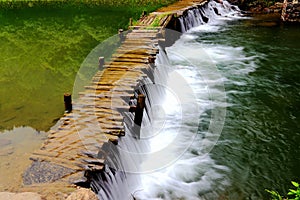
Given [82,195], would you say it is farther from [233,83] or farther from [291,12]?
[291,12]

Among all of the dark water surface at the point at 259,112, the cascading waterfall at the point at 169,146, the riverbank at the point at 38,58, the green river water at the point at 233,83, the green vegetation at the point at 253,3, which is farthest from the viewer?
the green vegetation at the point at 253,3

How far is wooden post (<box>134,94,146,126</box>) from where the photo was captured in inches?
350

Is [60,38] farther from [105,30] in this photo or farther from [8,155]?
[8,155]

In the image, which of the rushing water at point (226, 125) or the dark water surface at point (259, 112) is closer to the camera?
the rushing water at point (226, 125)

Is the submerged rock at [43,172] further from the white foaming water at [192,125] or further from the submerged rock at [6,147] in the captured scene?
the submerged rock at [6,147]

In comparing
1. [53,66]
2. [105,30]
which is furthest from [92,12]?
[53,66]

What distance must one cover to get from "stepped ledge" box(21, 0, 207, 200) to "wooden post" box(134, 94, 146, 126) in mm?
403

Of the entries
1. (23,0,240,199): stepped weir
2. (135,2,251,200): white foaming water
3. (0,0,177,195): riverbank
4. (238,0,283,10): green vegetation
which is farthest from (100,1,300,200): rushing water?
(238,0,283,10): green vegetation

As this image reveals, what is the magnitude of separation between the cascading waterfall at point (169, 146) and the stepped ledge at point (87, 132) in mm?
330

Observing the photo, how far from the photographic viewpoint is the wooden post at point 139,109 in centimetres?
889

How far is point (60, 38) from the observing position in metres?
21.4

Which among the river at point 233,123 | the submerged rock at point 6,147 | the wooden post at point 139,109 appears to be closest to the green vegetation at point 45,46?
the submerged rock at point 6,147

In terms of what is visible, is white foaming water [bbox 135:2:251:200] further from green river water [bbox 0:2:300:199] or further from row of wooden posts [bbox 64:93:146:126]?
row of wooden posts [bbox 64:93:146:126]

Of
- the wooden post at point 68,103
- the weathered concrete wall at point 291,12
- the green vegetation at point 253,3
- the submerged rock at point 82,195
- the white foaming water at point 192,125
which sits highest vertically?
the green vegetation at point 253,3
